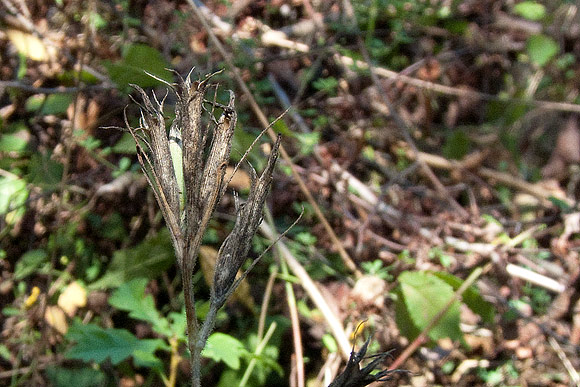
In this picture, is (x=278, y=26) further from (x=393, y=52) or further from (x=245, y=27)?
(x=393, y=52)

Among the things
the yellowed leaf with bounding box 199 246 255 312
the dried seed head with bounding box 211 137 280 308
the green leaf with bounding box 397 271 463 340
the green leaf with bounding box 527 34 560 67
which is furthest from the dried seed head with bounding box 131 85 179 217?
the green leaf with bounding box 527 34 560 67

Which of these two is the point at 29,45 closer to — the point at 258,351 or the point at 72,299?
the point at 72,299

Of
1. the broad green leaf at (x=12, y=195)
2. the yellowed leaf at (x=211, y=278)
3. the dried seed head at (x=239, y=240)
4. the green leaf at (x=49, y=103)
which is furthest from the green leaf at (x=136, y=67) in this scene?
the dried seed head at (x=239, y=240)

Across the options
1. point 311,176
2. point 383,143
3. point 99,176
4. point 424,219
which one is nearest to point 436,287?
point 424,219

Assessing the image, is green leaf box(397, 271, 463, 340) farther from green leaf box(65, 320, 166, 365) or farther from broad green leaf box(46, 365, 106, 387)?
broad green leaf box(46, 365, 106, 387)

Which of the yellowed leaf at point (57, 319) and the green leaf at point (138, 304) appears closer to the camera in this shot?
the green leaf at point (138, 304)

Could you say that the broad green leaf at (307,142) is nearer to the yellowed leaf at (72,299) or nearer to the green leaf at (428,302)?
the green leaf at (428,302)
